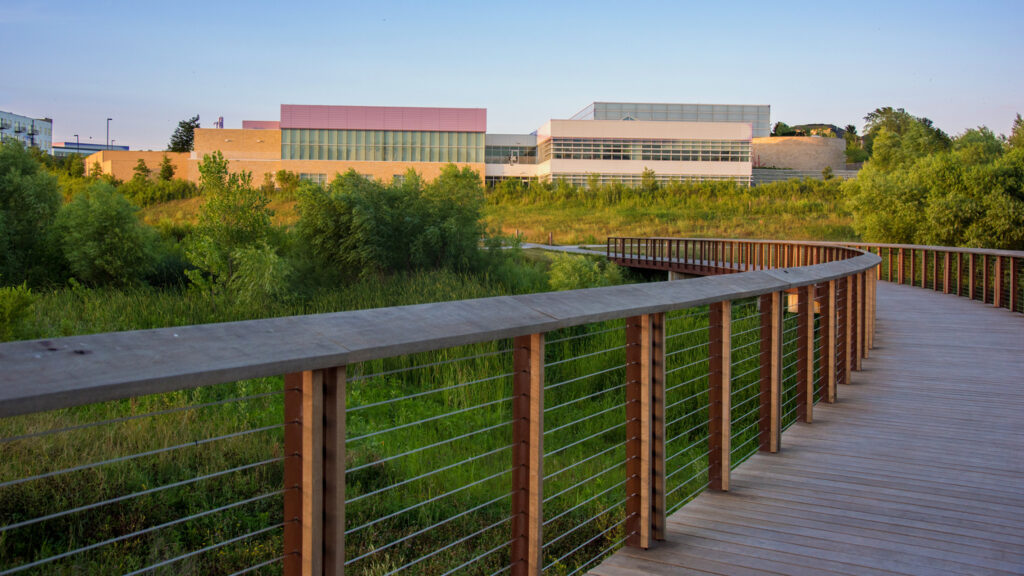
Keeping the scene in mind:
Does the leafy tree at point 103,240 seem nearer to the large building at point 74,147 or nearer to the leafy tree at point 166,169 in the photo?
the leafy tree at point 166,169

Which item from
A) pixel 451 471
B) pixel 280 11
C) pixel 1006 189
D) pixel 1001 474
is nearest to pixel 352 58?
pixel 280 11

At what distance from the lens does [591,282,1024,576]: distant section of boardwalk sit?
10.1 ft

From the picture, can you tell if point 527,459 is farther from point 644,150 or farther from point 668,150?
point 668,150

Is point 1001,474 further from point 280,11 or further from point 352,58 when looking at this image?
point 352,58

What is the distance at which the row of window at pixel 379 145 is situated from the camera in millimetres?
63781

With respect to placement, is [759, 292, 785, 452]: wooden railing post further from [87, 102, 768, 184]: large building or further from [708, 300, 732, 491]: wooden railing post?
[87, 102, 768, 184]: large building

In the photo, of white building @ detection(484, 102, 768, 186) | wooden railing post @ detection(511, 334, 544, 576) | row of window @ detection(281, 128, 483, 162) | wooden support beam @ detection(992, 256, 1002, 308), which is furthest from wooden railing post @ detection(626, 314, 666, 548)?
row of window @ detection(281, 128, 483, 162)

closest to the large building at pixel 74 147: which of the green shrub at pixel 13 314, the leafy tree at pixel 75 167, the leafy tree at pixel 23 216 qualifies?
the leafy tree at pixel 75 167

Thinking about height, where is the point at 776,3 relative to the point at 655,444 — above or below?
above

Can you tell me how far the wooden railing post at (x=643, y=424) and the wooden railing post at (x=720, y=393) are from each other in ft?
2.30

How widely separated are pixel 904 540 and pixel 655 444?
42.1 inches

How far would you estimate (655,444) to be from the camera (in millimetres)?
3283

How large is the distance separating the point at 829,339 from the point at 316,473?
15.9 feet

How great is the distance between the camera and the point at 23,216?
18703mm
